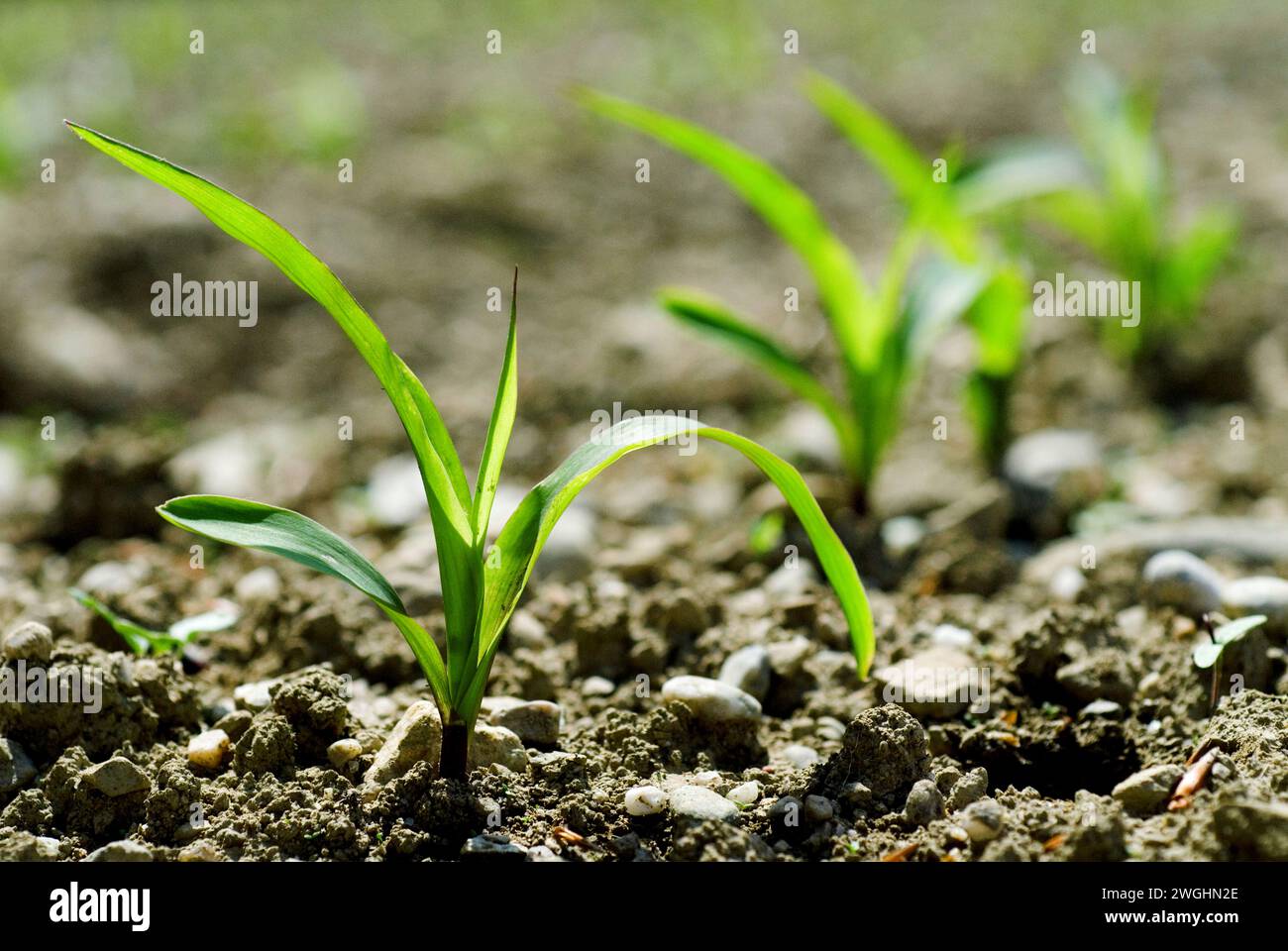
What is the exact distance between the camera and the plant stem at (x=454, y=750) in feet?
5.36

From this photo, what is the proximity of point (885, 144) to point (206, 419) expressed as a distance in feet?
6.66

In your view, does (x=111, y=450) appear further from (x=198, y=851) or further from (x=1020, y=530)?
(x=1020, y=530)

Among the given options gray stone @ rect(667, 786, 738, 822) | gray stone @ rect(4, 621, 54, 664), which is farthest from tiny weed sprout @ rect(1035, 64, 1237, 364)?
gray stone @ rect(4, 621, 54, 664)

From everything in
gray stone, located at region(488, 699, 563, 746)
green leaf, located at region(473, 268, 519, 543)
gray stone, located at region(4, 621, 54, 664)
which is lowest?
gray stone, located at region(488, 699, 563, 746)

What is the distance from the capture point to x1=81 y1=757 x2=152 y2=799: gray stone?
1.63m

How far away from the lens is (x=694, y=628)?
7.25ft

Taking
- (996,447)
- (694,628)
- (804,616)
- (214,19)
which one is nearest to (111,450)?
(694,628)

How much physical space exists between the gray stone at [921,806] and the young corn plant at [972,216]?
1.28m

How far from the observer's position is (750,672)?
2.02 metres

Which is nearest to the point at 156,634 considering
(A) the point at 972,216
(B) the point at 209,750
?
(B) the point at 209,750

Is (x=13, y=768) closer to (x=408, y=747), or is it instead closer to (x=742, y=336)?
(x=408, y=747)

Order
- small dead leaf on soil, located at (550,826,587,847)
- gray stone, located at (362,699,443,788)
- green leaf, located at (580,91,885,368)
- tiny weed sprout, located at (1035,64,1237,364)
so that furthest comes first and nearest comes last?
1. tiny weed sprout, located at (1035,64,1237,364)
2. green leaf, located at (580,91,885,368)
3. gray stone, located at (362,699,443,788)
4. small dead leaf on soil, located at (550,826,587,847)

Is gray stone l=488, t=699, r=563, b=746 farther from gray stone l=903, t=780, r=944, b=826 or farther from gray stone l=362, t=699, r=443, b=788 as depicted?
gray stone l=903, t=780, r=944, b=826

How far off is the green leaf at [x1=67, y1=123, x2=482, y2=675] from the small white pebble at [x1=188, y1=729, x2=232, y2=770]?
444mm
